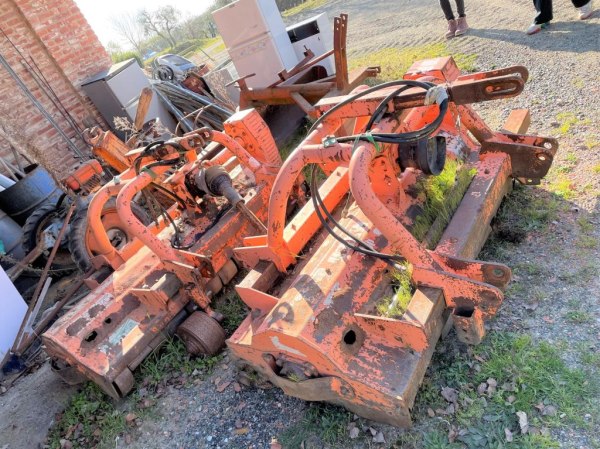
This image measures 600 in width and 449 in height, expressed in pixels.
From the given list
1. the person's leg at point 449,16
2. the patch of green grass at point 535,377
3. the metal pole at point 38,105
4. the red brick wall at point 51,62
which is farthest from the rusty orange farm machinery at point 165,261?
the person's leg at point 449,16

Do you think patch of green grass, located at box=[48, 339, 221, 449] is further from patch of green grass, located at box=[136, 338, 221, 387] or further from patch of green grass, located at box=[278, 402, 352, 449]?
patch of green grass, located at box=[278, 402, 352, 449]

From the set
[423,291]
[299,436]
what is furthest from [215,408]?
[423,291]

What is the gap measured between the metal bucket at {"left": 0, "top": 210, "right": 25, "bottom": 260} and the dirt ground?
7.79ft

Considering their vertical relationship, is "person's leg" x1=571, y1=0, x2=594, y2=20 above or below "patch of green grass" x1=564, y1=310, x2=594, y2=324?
above

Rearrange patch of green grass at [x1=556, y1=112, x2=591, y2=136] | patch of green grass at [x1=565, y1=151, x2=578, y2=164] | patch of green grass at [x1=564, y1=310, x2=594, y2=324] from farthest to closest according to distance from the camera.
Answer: patch of green grass at [x1=556, y1=112, x2=591, y2=136]
patch of green grass at [x1=565, y1=151, x2=578, y2=164]
patch of green grass at [x1=564, y1=310, x2=594, y2=324]

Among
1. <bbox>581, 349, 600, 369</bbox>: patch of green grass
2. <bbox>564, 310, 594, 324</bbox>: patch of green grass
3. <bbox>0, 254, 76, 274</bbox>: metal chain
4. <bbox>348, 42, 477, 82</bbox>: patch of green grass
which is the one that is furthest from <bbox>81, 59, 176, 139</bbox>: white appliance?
<bbox>581, 349, 600, 369</bbox>: patch of green grass

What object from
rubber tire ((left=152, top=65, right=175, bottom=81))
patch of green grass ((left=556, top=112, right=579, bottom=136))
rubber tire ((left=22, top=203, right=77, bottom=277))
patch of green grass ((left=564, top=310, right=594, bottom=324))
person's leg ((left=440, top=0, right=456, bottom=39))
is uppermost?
rubber tire ((left=152, top=65, right=175, bottom=81))

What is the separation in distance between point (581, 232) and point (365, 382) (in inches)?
87.2

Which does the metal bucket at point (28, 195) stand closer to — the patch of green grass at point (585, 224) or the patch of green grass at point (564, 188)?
the patch of green grass at point (564, 188)

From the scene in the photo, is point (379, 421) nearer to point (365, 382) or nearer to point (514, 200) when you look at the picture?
point (365, 382)

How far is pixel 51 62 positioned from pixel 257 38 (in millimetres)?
3509

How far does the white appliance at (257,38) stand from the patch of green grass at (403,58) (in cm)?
169

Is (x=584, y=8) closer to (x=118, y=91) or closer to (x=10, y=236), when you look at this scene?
(x=118, y=91)

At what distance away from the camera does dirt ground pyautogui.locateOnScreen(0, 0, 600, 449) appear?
8.91 ft
